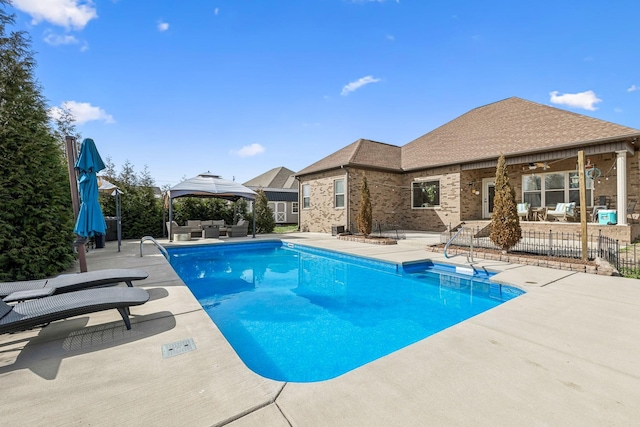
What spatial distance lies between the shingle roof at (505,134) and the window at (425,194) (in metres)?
1.08

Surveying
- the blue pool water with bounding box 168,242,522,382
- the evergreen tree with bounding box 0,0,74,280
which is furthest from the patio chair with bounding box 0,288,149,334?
the evergreen tree with bounding box 0,0,74,280

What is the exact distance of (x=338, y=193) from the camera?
1633 centimetres

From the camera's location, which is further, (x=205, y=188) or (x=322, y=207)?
(x=322, y=207)

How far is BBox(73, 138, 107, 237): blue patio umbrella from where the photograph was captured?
523 cm

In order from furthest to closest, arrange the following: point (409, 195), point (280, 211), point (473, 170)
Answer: point (280, 211), point (409, 195), point (473, 170)

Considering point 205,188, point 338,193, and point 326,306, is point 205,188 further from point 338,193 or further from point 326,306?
point 326,306

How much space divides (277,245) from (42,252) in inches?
335

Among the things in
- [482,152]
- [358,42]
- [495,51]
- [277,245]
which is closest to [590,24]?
[495,51]

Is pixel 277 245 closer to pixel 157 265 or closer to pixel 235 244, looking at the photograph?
pixel 235 244

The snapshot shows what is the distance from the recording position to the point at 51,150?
584 cm

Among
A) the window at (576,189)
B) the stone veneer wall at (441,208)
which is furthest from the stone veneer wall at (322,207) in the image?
the window at (576,189)

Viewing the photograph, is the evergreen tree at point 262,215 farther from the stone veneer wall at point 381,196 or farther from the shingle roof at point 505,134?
the shingle roof at point 505,134

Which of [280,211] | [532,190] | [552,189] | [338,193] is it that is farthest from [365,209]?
[280,211]

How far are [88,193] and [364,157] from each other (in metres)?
13.6
